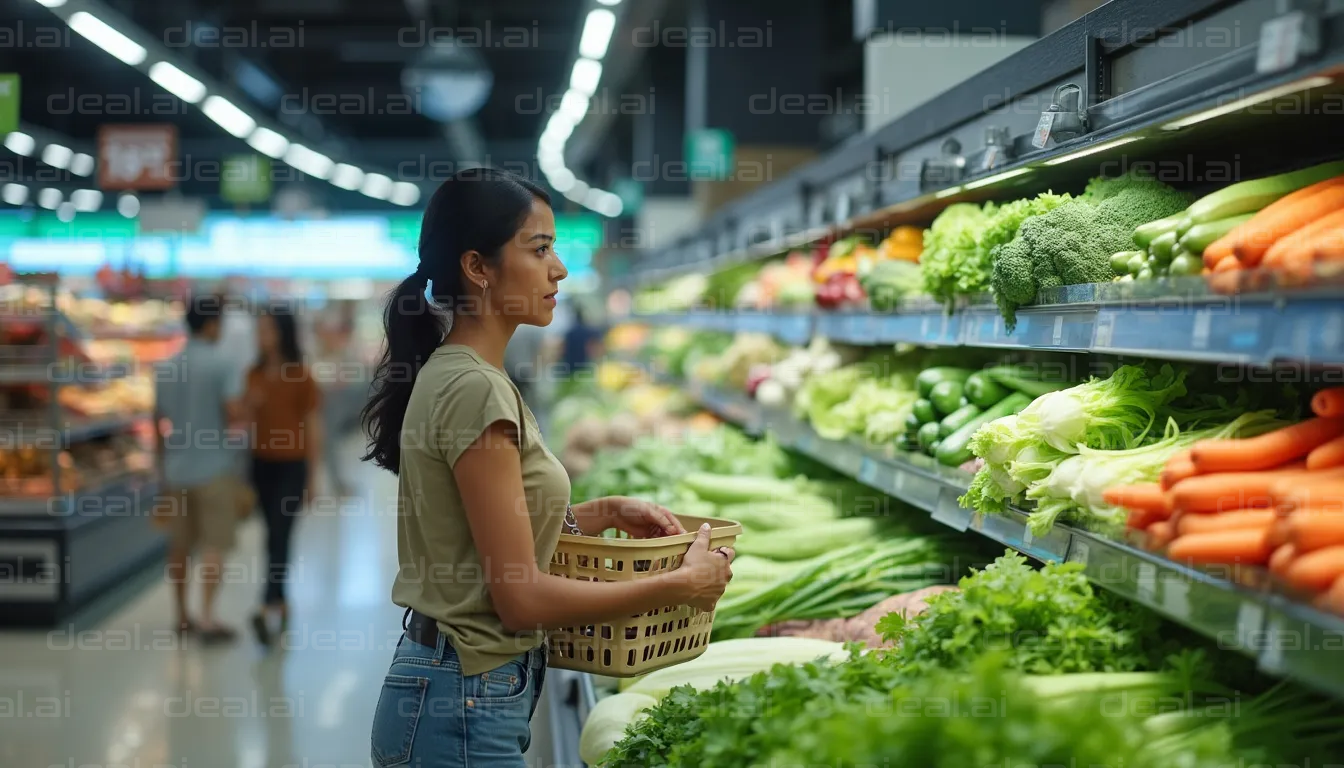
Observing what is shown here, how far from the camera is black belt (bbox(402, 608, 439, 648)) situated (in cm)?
199

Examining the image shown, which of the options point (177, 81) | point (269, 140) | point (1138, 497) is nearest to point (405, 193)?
point (269, 140)

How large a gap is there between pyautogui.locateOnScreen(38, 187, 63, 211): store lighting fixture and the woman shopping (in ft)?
88.1

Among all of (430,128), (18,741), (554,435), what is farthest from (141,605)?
(430,128)

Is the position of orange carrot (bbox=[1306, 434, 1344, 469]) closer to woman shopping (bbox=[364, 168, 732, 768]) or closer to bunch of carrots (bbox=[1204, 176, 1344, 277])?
bunch of carrots (bbox=[1204, 176, 1344, 277])

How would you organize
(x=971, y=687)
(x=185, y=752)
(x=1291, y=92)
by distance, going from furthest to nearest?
(x=185, y=752) → (x=1291, y=92) → (x=971, y=687)

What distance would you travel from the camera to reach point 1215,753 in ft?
5.18

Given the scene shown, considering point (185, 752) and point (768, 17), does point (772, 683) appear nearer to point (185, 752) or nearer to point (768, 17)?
point (185, 752)

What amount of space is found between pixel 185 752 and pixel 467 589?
10.2 ft

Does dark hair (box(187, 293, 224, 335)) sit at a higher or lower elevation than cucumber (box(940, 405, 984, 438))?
higher

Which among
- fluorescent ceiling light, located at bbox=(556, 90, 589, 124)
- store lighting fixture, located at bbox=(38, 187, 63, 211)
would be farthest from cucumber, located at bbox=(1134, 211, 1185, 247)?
store lighting fixture, located at bbox=(38, 187, 63, 211)

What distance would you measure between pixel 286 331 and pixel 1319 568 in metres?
5.66

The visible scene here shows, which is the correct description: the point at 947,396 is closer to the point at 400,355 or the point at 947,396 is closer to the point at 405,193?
the point at 400,355

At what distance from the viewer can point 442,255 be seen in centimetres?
204

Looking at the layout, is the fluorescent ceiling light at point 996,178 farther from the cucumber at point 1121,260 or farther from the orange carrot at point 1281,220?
the orange carrot at point 1281,220
